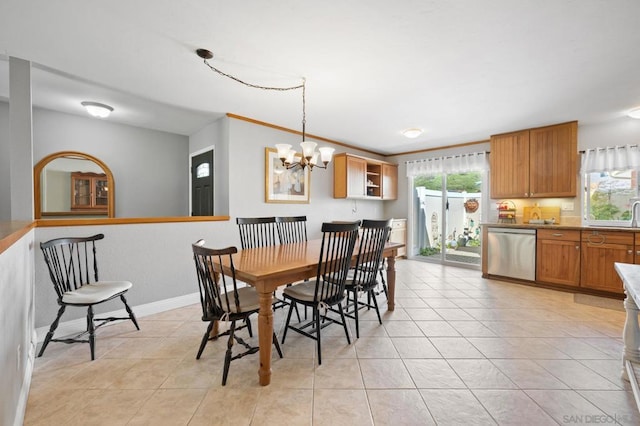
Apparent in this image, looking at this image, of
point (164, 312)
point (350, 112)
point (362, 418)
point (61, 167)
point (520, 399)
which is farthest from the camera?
point (61, 167)

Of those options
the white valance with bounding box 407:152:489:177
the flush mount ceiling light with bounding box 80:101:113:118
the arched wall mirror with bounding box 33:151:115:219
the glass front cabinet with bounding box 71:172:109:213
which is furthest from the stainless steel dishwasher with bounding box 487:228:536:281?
the glass front cabinet with bounding box 71:172:109:213

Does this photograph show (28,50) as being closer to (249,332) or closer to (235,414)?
(249,332)

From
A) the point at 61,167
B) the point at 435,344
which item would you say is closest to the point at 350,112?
the point at 435,344

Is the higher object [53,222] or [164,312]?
[53,222]

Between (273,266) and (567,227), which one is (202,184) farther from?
(567,227)

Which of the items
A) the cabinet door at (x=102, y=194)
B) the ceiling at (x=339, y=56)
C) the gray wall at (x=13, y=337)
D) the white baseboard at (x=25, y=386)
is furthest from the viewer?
the cabinet door at (x=102, y=194)

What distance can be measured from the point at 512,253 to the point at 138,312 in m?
5.20

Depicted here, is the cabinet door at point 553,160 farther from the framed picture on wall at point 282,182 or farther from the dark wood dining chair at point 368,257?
the framed picture on wall at point 282,182

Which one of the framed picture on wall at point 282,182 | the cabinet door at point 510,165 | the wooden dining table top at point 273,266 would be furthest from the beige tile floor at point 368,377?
the cabinet door at point 510,165

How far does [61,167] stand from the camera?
12.6 feet

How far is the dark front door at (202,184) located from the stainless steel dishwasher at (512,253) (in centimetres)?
463

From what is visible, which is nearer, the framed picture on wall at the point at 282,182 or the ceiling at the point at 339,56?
the ceiling at the point at 339,56

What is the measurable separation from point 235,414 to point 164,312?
1966 millimetres

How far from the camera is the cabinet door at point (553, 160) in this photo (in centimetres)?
383
